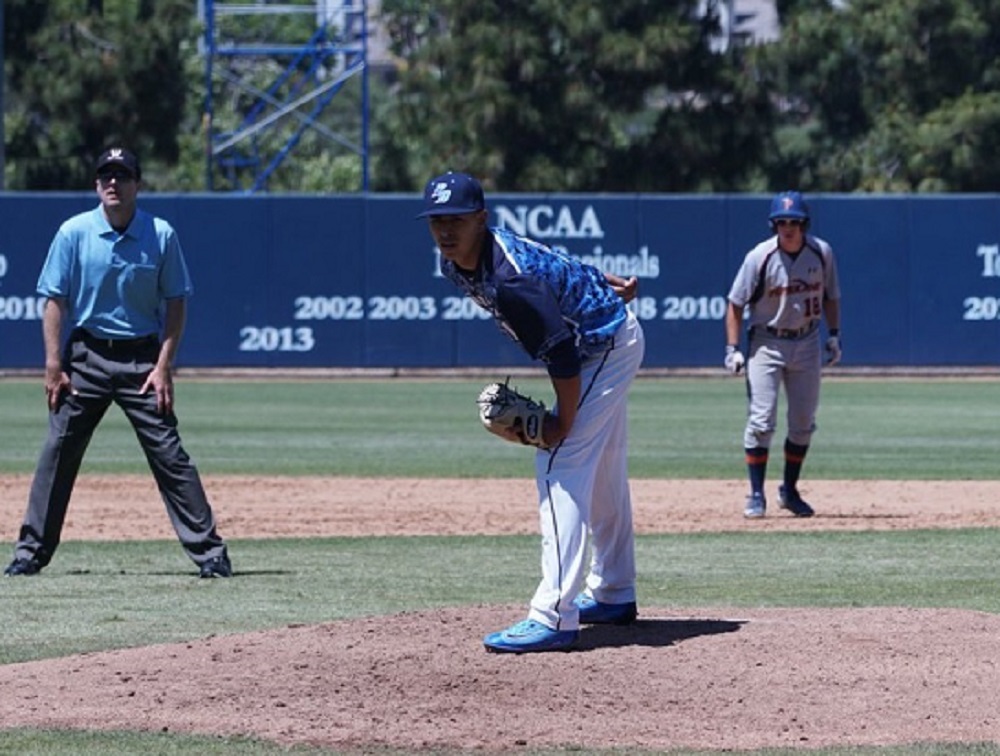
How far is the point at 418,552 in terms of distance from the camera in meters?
10.9

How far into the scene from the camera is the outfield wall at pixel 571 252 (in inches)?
1033

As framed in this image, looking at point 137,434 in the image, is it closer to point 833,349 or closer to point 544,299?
point 544,299

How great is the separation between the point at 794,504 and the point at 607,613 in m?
5.55

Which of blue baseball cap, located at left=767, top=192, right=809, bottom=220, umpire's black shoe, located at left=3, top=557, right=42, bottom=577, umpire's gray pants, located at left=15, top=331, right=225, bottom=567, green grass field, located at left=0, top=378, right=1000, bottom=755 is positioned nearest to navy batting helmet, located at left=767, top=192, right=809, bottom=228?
blue baseball cap, located at left=767, top=192, right=809, bottom=220

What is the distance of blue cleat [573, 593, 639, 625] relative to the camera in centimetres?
727

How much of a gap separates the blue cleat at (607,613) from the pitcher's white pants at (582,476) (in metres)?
0.35

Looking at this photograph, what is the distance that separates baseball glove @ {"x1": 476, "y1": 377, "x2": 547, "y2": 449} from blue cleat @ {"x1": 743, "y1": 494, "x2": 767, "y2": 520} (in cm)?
590

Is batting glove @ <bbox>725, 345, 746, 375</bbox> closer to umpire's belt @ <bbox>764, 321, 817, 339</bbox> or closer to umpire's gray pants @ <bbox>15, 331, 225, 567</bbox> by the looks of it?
umpire's belt @ <bbox>764, 321, 817, 339</bbox>

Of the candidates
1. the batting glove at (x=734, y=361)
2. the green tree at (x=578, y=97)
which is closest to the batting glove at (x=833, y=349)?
the batting glove at (x=734, y=361)

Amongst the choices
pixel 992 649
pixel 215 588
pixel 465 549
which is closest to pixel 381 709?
pixel 992 649

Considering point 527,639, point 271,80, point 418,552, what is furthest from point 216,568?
point 271,80

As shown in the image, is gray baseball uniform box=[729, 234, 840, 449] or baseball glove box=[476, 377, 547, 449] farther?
gray baseball uniform box=[729, 234, 840, 449]

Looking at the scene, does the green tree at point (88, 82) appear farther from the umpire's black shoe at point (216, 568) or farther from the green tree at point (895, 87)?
the umpire's black shoe at point (216, 568)

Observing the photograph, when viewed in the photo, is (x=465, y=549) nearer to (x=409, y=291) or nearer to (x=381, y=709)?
(x=381, y=709)
